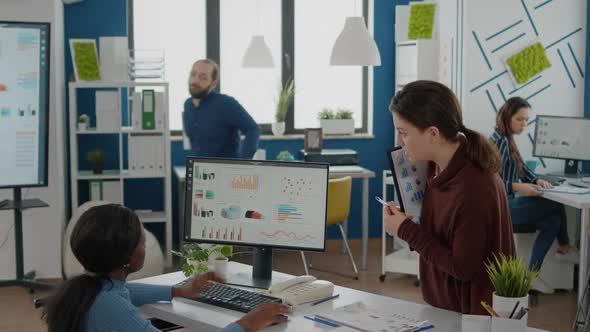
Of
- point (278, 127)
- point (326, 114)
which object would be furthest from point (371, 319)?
point (326, 114)

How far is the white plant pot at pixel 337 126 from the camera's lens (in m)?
6.59

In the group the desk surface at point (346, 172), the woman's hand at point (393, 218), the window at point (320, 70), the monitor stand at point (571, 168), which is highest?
the window at point (320, 70)

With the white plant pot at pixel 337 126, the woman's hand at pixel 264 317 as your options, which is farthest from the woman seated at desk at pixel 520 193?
the woman's hand at pixel 264 317

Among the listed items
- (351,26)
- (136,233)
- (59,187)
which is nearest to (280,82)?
(351,26)

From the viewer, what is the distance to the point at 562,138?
555cm

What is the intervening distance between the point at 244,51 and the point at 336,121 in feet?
3.04

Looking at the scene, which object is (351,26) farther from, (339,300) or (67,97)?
(339,300)

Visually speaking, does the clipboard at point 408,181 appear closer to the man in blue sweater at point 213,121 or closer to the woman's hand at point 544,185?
the woman's hand at point 544,185

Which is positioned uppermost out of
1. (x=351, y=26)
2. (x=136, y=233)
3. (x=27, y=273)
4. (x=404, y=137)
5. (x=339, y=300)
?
(x=351, y=26)

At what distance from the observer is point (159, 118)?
228 inches

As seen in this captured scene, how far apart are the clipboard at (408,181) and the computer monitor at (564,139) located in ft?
10.8

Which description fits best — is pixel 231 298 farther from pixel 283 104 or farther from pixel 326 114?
pixel 326 114

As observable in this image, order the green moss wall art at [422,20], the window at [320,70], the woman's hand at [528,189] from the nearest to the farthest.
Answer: the woman's hand at [528,189] < the green moss wall art at [422,20] < the window at [320,70]

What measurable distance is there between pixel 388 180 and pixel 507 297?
3777 millimetres
